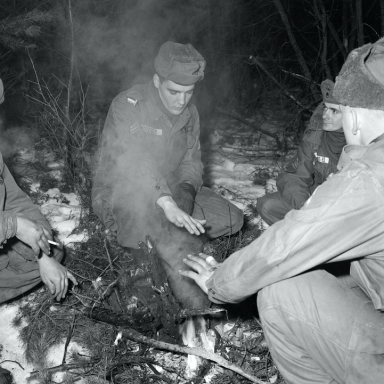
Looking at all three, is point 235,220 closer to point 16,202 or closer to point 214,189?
point 214,189

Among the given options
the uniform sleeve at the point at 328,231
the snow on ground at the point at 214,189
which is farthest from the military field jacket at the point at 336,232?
the snow on ground at the point at 214,189

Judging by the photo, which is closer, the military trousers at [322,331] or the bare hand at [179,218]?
the military trousers at [322,331]

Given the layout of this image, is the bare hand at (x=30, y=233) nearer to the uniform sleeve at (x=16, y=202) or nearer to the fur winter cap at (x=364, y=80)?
the uniform sleeve at (x=16, y=202)

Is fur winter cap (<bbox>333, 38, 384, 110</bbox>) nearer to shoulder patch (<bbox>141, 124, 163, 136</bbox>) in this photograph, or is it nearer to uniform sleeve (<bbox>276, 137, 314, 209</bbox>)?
shoulder patch (<bbox>141, 124, 163, 136</bbox>)

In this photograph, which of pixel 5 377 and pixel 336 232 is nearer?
pixel 336 232

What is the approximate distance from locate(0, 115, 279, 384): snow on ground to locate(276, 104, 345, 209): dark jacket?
697 mm

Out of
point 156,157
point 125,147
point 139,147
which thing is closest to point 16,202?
point 125,147

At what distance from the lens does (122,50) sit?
6645mm

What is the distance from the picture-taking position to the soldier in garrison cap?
134 inches

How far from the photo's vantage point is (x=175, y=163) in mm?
4035

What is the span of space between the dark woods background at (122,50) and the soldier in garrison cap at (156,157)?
0.97 metres

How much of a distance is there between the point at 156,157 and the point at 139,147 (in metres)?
0.29

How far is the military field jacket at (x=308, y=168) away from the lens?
159 inches

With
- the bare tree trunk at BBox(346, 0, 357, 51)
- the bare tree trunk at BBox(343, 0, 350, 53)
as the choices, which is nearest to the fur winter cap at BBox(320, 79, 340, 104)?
the bare tree trunk at BBox(343, 0, 350, 53)
